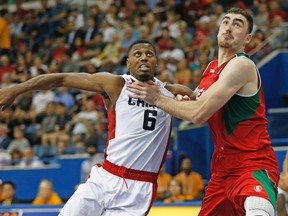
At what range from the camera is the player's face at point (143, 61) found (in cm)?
696

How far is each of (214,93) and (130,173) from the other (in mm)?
1274

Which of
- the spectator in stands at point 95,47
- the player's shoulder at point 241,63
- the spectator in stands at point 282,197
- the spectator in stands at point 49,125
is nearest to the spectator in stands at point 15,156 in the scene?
the spectator in stands at point 49,125

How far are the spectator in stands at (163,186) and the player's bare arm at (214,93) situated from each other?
224 inches

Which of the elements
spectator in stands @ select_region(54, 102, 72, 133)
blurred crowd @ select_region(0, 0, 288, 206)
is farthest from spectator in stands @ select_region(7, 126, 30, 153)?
spectator in stands @ select_region(54, 102, 72, 133)

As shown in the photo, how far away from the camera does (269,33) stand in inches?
591

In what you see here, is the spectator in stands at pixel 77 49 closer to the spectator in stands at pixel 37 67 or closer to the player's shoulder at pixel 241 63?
the spectator in stands at pixel 37 67

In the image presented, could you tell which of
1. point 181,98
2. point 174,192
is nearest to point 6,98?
point 181,98

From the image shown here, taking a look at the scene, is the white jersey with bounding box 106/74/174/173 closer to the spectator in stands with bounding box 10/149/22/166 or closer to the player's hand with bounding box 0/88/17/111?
the player's hand with bounding box 0/88/17/111

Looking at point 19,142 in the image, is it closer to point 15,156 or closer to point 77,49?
point 15,156

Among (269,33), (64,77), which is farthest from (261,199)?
(269,33)

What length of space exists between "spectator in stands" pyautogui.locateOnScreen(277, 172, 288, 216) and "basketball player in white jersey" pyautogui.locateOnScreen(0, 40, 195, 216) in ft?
6.52

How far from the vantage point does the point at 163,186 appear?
1233 centimetres

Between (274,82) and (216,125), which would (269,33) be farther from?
(216,125)

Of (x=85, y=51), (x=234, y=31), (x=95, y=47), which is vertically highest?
(x=95, y=47)
